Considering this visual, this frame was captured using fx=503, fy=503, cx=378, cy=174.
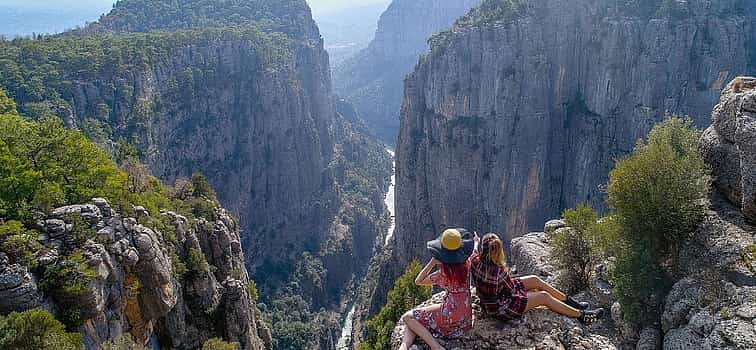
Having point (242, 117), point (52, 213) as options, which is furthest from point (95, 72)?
point (52, 213)

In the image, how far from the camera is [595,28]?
58.5 meters

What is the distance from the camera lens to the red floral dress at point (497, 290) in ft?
32.5

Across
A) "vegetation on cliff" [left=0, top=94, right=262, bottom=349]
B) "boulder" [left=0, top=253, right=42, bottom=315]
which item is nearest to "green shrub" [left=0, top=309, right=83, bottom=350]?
"vegetation on cliff" [left=0, top=94, right=262, bottom=349]

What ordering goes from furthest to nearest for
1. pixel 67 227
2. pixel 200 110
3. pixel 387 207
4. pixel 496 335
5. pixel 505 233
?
pixel 387 207 < pixel 200 110 < pixel 505 233 < pixel 67 227 < pixel 496 335

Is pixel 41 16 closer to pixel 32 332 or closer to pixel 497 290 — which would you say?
pixel 32 332

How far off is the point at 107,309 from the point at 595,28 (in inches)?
2282

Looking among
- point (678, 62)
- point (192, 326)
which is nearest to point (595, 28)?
point (678, 62)

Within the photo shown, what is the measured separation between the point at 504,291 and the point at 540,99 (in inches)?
2215

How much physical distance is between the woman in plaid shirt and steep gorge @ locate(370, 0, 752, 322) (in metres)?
43.3

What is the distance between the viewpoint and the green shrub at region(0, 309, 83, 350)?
12.0 metres

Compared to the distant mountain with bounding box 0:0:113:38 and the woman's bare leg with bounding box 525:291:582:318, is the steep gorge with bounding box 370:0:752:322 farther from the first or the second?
the distant mountain with bounding box 0:0:113:38

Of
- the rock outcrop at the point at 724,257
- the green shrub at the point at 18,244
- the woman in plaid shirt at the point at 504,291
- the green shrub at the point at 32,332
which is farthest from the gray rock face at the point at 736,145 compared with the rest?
the green shrub at the point at 18,244

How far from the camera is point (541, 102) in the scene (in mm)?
62531

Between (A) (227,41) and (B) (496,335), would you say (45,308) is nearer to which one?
(B) (496,335)
